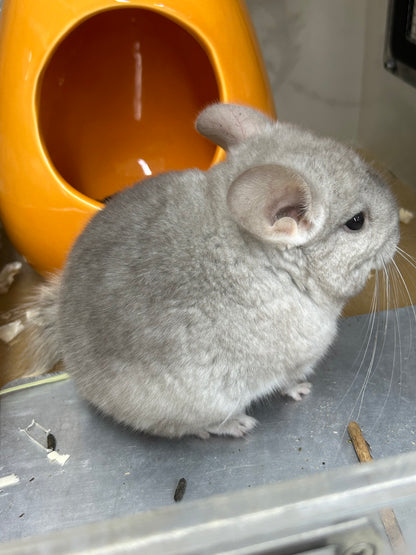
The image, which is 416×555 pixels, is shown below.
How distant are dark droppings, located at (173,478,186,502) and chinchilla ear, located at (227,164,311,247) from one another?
0.59 m

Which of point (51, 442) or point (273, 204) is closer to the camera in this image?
point (273, 204)

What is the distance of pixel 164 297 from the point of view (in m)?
1.22

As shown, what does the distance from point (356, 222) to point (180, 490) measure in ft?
2.35

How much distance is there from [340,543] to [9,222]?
1.53 metres

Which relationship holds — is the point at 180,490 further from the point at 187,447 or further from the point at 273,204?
the point at 273,204

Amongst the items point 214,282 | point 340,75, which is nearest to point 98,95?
point 340,75

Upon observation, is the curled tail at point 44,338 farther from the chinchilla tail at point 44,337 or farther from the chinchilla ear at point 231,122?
the chinchilla ear at point 231,122

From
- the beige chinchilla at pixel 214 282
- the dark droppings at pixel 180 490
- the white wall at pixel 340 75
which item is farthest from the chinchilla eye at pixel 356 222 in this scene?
the white wall at pixel 340 75

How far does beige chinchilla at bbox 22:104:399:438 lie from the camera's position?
1.22 metres

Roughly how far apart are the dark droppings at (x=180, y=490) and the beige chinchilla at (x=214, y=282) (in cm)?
11

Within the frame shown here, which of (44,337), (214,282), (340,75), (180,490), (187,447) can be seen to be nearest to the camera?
(214,282)

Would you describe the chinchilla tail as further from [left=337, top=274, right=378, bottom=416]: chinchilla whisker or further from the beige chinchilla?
[left=337, top=274, right=378, bottom=416]: chinchilla whisker

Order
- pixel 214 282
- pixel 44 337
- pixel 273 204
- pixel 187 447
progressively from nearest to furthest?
1. pixel 273 204
2. pixel 214 282
3. pixel 187 447
4. pixel 44 337

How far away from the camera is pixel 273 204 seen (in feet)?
3.59
